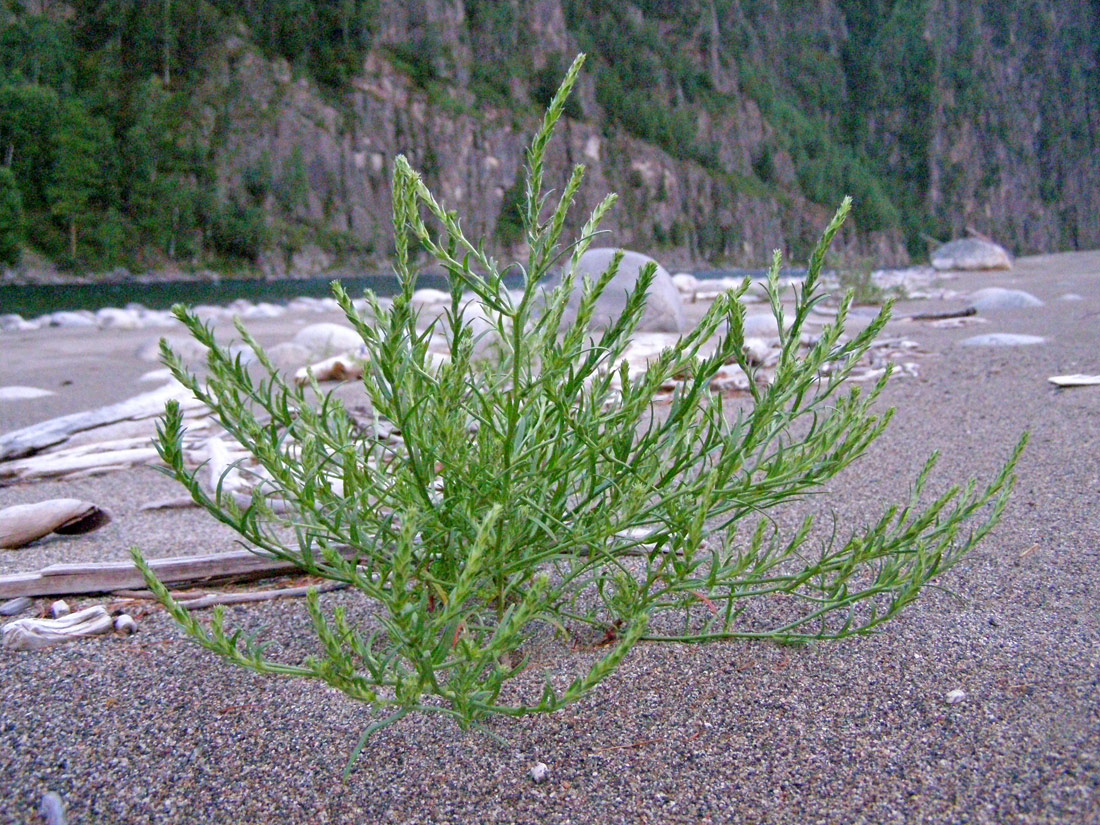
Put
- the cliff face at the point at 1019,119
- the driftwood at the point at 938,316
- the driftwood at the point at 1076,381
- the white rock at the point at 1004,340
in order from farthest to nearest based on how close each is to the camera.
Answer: the cliff face at the point at 1019,119 → the driftwood at the point at 938,316 → the white rock at the point at 1004,340 → the driftwood at the point at 1076,381

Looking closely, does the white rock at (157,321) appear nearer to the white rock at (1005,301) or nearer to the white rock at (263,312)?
the white rock at (263,312)

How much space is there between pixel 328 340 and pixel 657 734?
19.7ft

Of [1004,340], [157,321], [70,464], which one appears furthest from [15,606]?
[157,321]

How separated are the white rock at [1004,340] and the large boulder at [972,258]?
16305mm

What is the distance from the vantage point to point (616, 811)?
108 centimetres

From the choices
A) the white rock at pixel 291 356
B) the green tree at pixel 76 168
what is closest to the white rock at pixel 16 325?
the white rock at pixel 291 356

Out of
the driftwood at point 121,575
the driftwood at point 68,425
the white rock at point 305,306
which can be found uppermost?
the white rock at point 305,306

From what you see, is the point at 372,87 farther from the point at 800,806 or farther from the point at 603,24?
the point at 800,806

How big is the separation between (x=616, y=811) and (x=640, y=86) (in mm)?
67472

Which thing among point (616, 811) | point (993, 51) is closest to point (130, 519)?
point (616, 811)

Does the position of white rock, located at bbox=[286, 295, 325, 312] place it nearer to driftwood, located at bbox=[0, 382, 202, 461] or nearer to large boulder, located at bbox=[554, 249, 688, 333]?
large boulder, located at bbox=[554, 249, 688, 333]

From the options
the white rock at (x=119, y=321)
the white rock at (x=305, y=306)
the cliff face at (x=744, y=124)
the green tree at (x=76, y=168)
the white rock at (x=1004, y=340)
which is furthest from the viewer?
the cliff face at (x=744, y=124)

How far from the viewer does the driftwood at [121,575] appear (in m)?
1.76

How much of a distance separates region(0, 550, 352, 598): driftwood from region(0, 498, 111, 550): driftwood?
0.42 m
